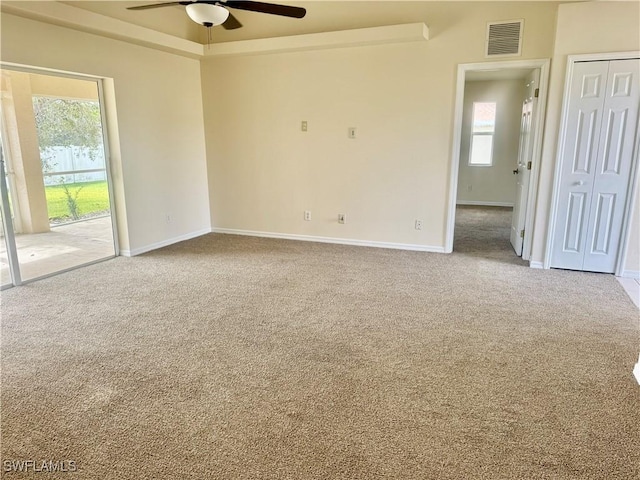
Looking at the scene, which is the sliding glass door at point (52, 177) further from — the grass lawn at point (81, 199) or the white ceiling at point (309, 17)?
the white ceiling at point (309, 17)

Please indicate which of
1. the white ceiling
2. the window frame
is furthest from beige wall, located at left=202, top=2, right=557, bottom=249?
the window frame

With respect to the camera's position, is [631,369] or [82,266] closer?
[631,369]

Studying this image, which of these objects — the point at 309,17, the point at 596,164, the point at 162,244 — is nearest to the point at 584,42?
the point at 596,164

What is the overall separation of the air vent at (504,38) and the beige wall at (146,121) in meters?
3.82

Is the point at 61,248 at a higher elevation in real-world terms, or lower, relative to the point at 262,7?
lower

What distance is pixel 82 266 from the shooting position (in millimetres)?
4750

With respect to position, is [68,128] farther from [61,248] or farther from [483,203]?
[483,203]

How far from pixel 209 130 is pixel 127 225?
75.4 inches

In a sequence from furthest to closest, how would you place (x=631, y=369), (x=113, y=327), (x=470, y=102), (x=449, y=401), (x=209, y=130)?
(x=470, y=102) < (x=209, y=130) < (x=113, y=327) < (x=631, y=369) < (x=449, y=401)

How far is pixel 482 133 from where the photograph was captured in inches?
348

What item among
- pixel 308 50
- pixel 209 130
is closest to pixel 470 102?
pixel 308 50

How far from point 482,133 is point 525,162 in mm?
4204

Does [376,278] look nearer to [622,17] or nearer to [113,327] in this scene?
[113,327]

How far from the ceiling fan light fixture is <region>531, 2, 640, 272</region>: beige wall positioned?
321cm
